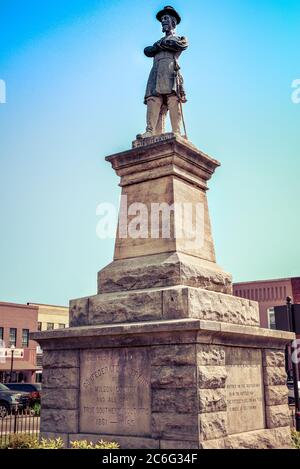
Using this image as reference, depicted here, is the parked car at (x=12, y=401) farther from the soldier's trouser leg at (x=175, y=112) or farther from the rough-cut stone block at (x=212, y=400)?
the rough-cut stone block at (x=212, y=400)

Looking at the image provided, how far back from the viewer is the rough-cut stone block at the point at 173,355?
747 centimetres

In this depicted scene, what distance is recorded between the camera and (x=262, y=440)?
8.74 metres

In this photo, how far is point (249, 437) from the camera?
8367mm

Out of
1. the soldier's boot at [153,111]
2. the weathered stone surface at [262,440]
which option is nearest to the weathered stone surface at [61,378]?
the weathered stone surface at [262,440]

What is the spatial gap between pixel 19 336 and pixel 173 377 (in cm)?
4750

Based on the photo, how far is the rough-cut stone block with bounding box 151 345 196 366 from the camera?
7.47 metres

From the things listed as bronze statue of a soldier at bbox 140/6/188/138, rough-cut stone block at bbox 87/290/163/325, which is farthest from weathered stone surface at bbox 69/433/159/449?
bronze statue of a soldier at bbox 140/6/188/138

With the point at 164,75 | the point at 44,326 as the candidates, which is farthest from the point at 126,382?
the point at 44,326

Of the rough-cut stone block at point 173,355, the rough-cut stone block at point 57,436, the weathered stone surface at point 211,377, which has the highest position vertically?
the rough-cut stone block at point 173,355

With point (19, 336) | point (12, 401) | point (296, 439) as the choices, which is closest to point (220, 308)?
point (296, 439)

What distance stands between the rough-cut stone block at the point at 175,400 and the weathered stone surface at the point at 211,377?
186mm
